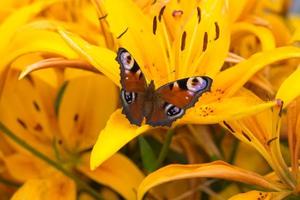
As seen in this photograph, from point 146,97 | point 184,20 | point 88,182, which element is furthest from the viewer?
point 88,182

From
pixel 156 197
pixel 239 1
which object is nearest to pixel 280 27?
pixel 239 1

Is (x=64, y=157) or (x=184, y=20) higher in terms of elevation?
(x=184, y=20)

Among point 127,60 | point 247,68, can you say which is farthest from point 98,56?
point 247,68

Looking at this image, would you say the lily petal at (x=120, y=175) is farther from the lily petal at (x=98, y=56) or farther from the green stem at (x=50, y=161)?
the lily petal at (x=98, y=56)

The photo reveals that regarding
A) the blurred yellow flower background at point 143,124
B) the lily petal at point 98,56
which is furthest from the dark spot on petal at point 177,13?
the lily petal at point 98,56

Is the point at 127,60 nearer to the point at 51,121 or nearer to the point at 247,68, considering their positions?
the point at 247,68

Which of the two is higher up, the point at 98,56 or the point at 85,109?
the point at 98,56

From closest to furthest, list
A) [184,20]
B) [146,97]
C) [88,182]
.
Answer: [146,97], [184,20], [88,182]

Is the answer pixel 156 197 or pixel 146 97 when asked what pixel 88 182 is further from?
pixel 146 97
